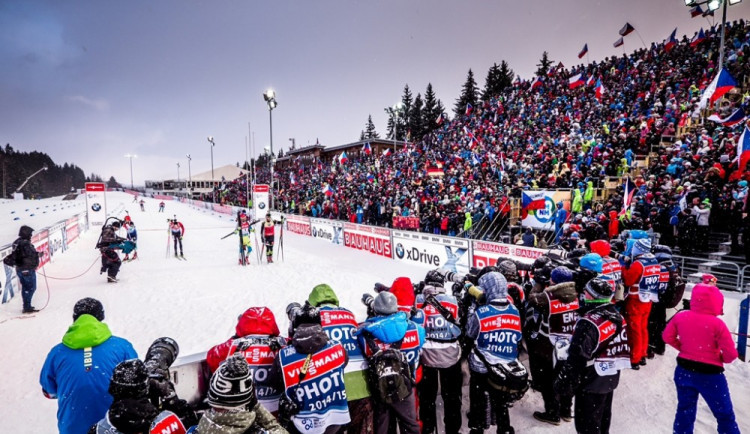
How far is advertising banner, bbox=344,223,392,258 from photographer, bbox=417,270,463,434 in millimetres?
10573

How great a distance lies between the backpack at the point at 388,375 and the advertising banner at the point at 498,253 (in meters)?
7.15

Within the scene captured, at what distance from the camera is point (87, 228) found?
23266 mm

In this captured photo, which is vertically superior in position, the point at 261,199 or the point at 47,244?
the point at 261,199

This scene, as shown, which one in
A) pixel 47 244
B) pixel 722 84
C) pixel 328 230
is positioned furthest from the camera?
pixel 328 230

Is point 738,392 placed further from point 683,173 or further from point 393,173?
point 393,173

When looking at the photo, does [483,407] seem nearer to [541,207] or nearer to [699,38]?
[541,207]


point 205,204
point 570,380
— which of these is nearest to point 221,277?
point 570,380

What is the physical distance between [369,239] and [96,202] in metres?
17.1

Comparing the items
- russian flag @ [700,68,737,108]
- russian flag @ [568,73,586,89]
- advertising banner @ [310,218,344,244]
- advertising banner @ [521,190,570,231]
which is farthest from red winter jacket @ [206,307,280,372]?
russian flag @ [568,73,586,89]

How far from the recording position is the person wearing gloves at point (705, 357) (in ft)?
10.6

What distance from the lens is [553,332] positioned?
4148 millimetres

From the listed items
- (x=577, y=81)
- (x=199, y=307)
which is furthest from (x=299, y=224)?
(x=577, y=81)

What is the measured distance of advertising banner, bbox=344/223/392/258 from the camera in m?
14.7

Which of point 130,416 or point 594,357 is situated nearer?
point 130,416
